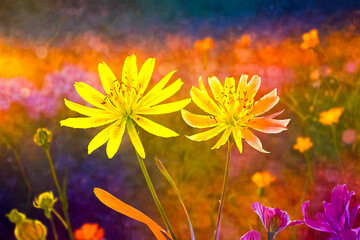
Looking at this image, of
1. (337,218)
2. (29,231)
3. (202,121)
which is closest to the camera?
(337,218)

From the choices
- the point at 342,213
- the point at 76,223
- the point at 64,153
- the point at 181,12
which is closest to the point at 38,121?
the point at 64,153

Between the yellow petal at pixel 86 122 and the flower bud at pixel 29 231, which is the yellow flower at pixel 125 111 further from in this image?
the flower bud at pixel 29 231

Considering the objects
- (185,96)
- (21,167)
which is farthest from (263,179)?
(21,167)

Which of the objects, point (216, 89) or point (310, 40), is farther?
point (310, 40)

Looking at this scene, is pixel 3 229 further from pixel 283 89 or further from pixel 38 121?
pixel 283 89

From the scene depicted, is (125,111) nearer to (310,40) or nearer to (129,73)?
(129,73)

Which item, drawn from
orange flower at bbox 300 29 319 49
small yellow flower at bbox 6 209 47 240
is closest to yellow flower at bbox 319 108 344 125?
orange flower at bbox 300 29 319 49
